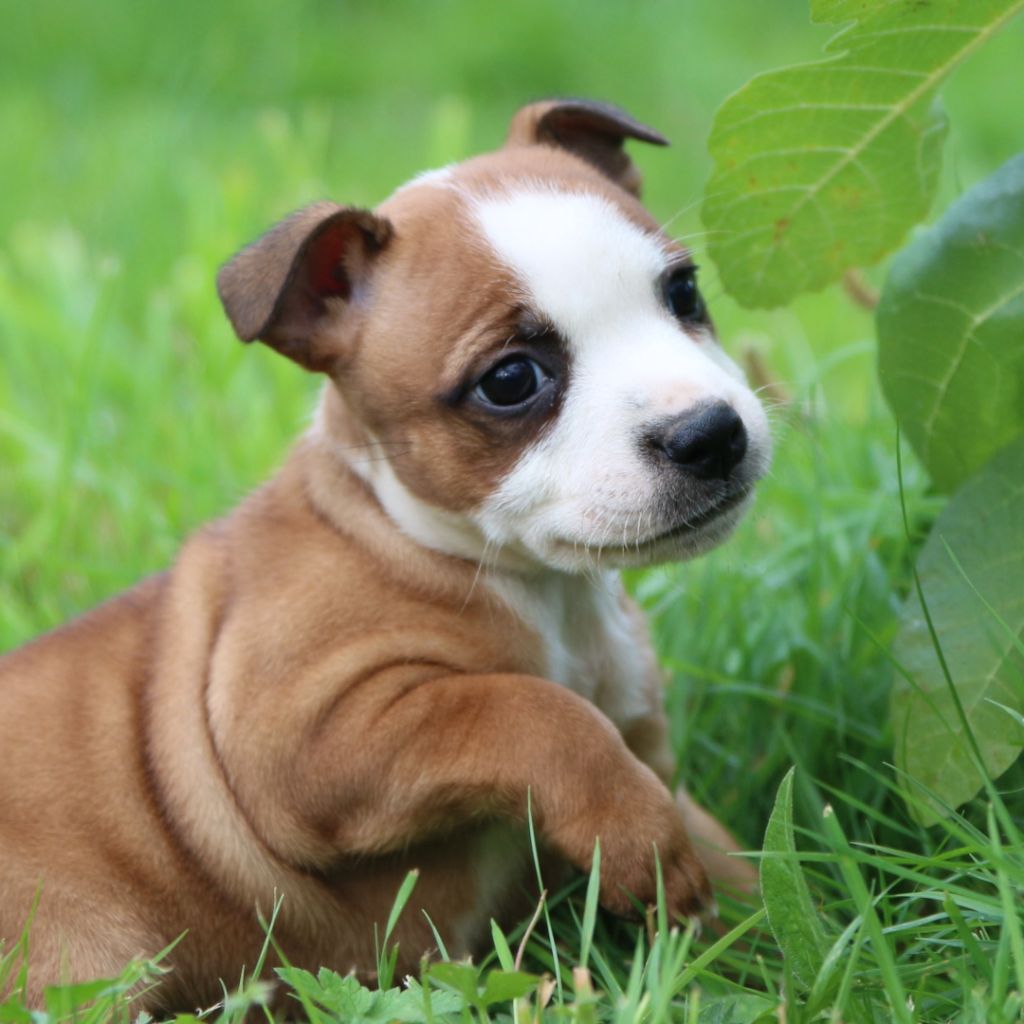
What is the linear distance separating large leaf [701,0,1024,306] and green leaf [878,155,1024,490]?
7.2 inches

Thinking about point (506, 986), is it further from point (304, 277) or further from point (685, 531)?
point (304, 277)

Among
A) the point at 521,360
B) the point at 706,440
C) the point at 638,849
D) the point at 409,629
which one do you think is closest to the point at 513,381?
the point at 521,360

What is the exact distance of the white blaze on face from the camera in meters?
3.43

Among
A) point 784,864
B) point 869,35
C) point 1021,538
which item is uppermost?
point 869,35

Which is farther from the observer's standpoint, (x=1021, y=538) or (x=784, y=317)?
(x=784, y=317)

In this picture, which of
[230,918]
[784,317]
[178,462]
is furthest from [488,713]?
[784,317]

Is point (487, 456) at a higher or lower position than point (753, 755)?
higher

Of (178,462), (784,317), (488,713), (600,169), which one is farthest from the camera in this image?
(784,317)

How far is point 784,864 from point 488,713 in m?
0.78

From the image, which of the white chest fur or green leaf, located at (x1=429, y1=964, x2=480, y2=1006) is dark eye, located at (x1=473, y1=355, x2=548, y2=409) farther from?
green leaf, located at (x1=429, y1=964, x2=480, y2=1006)

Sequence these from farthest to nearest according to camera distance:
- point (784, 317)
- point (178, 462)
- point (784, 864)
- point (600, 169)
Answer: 1. point (784, 317)
2. point (178, 462)
3. point (600, 169)
4. point (784, 864)

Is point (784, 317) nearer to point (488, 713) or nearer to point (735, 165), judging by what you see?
point (735, 165)

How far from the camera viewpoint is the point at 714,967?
360cm

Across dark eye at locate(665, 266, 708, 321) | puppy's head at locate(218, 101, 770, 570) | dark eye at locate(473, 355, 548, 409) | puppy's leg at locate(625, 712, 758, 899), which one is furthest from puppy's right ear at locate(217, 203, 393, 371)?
puppy's leg at locate(625, 712, 758, 899)
